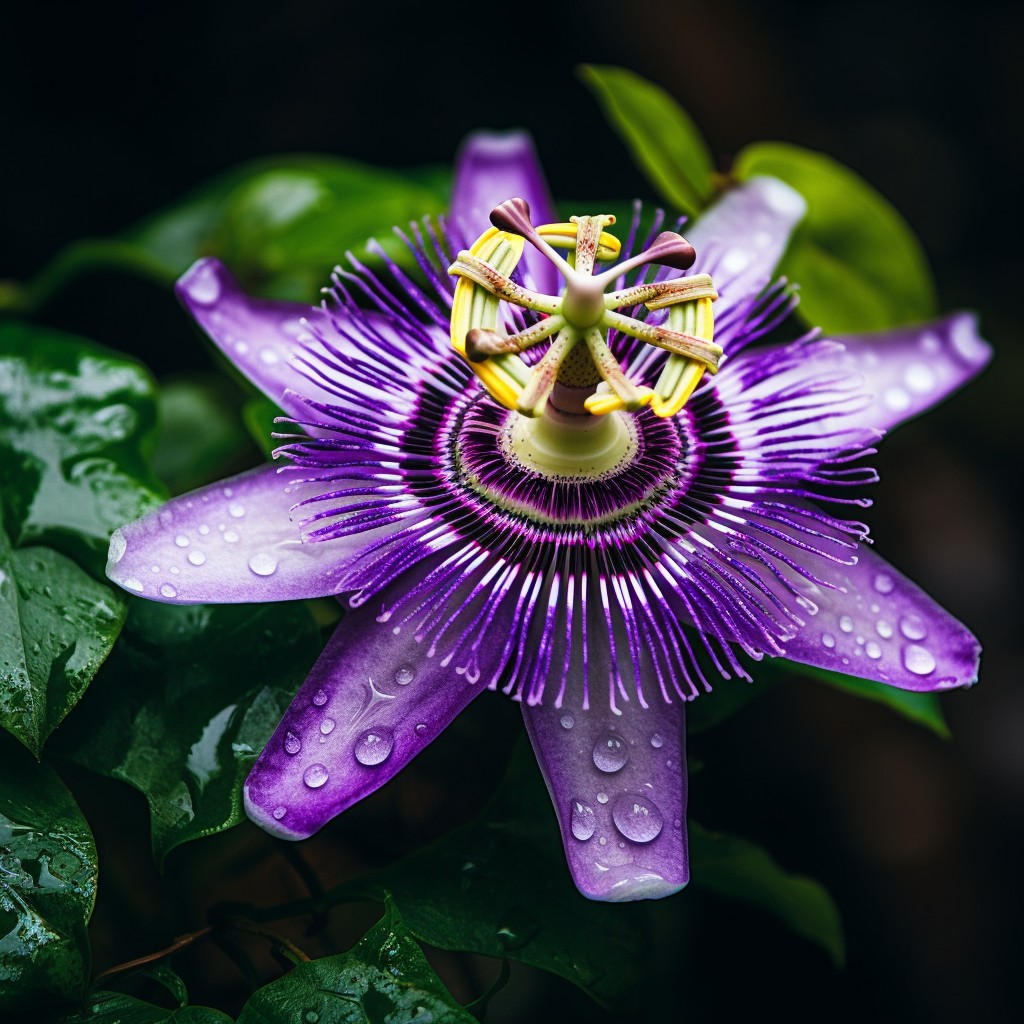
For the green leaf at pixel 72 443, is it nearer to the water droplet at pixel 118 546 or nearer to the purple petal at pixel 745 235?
the water droplet at pixel 118 546

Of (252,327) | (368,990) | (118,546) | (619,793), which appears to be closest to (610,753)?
(619,793)

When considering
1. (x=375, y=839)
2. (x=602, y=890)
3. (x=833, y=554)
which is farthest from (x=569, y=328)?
(x=375, y=839)

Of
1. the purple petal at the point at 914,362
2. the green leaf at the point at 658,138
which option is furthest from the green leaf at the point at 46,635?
the green leaf at the point at 658,138

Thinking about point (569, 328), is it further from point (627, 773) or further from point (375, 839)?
point (375, 839)

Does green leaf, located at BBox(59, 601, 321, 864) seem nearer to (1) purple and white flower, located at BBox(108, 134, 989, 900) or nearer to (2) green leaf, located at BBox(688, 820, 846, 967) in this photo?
(1) purple and white flower, located at BBox(108, 134, 989, 900)

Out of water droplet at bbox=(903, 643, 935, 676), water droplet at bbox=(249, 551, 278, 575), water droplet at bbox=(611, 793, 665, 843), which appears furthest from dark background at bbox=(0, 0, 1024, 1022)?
water droplet at bbox=(249, 551, 278, 575)

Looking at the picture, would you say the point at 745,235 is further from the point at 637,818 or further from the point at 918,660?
the point at 637,818
